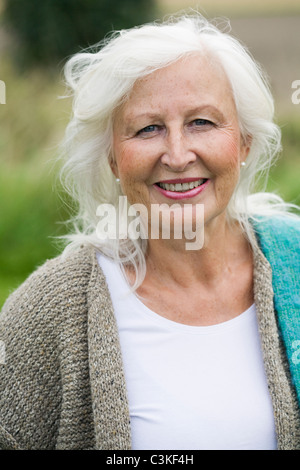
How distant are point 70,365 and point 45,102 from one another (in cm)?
464

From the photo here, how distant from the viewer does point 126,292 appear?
80.8 inches

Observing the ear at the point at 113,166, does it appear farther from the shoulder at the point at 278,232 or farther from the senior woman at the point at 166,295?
the shoulder at the point at 278,232

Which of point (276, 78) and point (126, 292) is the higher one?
point (276, 78)

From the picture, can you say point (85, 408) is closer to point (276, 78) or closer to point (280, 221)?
point (280, 221)

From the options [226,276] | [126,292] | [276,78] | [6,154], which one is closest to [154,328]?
[126,292]

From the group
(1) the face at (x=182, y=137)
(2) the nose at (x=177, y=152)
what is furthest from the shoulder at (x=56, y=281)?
(2) the nose at (x=177, y=152)

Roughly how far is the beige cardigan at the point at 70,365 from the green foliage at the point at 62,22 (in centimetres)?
696

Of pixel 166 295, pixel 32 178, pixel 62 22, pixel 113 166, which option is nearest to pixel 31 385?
pixel 166 295

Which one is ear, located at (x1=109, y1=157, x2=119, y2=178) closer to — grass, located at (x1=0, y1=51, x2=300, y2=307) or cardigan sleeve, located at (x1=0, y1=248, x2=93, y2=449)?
cardigan sleeve, located at (x1=0, y1=248, x2=93, y2=449)

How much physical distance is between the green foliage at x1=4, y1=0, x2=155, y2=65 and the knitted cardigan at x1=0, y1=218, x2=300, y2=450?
6.96m

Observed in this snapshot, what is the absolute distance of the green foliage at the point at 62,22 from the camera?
8.52 meters

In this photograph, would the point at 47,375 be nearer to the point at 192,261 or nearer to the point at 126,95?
the point at 192,261

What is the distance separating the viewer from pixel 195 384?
1.90 m
